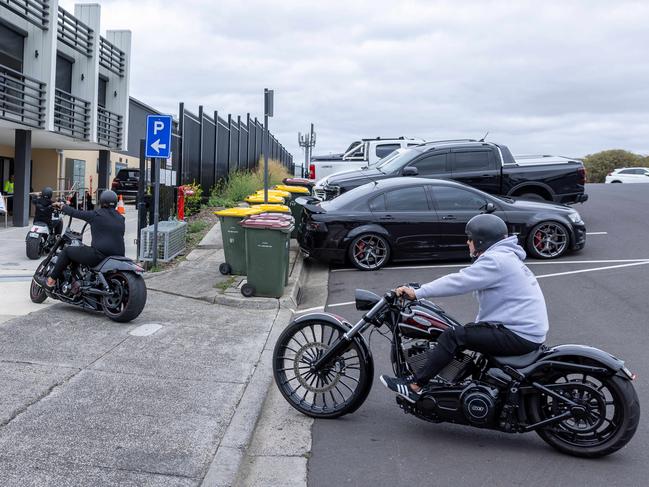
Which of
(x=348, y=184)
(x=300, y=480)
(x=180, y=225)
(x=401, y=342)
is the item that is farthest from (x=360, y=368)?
(x=348, y=184)

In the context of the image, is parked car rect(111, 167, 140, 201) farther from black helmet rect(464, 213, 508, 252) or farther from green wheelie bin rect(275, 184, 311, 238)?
black helmet rect(464, 213, 508, 252)

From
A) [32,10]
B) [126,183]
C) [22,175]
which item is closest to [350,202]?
[22,175]

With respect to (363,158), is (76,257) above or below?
below

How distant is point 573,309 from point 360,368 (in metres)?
4.77

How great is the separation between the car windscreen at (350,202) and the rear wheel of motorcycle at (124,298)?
4.81 m

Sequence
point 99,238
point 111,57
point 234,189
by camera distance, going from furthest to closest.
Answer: point 111,57
point 234,189
point 99,238

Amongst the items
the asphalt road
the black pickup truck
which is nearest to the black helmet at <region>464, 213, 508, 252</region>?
the asphalt road

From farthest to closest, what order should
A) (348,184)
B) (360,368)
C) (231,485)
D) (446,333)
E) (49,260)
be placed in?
(348,184) < (49,260) < (360,368) < (446,333) < (231,485)

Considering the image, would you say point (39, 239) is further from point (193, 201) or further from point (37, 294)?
point (193, 201)

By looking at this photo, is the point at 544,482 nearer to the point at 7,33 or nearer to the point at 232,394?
the point at 232,394

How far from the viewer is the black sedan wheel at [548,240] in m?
12.6

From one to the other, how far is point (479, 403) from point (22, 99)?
18.3m

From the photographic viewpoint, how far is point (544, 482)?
436cm

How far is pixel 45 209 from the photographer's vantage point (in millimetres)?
13391
